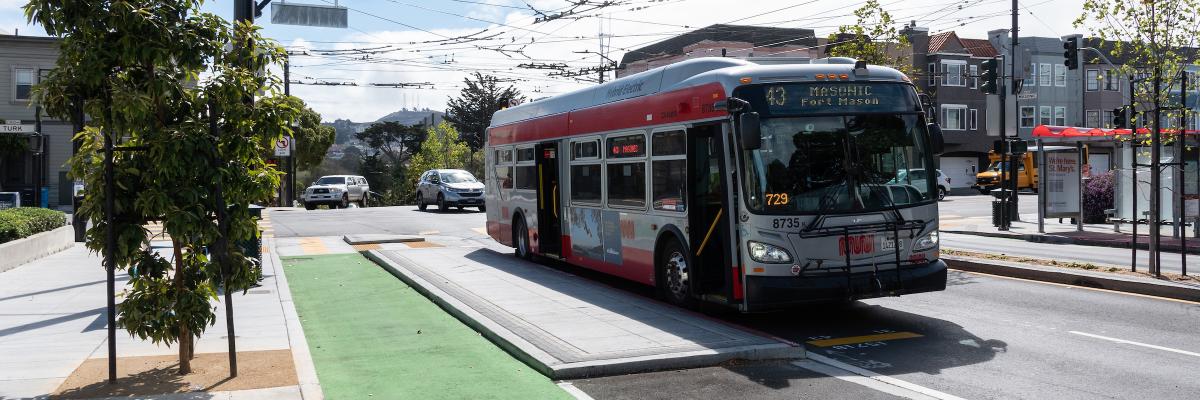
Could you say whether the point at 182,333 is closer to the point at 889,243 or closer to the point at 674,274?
the point at 674,274

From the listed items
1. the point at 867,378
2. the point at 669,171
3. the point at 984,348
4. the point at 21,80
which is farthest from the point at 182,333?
the point at 21,80

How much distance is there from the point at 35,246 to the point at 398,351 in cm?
1099

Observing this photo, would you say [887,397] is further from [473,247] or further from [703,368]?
[473,247]

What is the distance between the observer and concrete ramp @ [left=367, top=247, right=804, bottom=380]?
8.17 metres

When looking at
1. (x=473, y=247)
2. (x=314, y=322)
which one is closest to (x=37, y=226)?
(x=473, y=247)

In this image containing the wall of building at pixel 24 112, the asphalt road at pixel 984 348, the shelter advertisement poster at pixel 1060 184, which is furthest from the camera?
the wall of building at pixel 24 112

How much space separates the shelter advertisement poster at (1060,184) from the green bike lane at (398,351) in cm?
1782

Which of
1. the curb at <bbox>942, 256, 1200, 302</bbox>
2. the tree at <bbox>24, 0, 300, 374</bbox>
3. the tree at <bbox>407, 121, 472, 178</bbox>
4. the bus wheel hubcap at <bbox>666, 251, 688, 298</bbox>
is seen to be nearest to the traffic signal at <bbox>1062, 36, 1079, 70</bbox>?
the curb at <bbox>942, 256, 1200, 302</bbox>

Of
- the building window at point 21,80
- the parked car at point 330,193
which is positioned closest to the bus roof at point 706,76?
the parked car at point 330,193

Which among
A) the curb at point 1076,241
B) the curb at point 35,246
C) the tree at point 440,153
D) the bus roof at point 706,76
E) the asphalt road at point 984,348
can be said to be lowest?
the asphalt road at point 984,348

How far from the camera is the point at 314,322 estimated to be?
10.7 metres

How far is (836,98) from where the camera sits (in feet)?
33.0

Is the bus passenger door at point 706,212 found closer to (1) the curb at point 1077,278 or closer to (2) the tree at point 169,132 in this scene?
(2) the tree at point 169,132

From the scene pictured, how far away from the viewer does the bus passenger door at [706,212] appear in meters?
10.4
